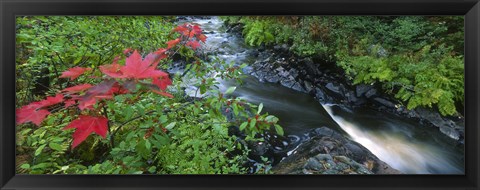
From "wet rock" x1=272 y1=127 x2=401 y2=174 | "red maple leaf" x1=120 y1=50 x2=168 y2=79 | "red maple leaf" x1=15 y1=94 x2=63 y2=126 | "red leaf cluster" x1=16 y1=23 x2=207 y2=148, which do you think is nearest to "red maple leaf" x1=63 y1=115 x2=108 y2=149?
"red leaf cluster" x1=16 y1=23 x2=207 y2=148

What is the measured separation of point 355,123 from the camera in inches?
65.0

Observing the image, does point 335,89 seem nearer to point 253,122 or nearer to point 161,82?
point 253,122

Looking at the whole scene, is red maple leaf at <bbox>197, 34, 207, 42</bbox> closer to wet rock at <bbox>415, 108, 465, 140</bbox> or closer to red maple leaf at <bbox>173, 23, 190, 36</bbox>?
red maple leaf at <bbox>173, 23, 190, 36</bbox>

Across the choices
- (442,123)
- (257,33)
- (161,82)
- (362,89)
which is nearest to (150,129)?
(161,82)

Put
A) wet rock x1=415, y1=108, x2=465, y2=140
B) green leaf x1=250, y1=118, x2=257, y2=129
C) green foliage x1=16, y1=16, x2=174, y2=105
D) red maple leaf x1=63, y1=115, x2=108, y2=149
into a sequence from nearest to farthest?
red maple leaf x1=63, y1=115, x2=108, y2=149, green leaf x1=250, y1=118, x2=257, y2=129, green foliage x1=16, y1=16, x2=174, y2=105, wet rock x1=415, y1=108, x2=465, y2=140

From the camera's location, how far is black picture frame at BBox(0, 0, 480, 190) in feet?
3.90

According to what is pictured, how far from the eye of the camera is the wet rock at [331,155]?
1.47 meters

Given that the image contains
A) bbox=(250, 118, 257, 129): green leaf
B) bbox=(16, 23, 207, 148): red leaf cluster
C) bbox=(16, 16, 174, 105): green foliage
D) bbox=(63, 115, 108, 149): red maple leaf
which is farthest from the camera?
bbox=(16, 16, 174, 105): green foliage

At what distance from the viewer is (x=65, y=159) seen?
1371 millimetres

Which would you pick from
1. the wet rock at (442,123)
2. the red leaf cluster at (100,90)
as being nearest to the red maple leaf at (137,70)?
the red leaf cluster at (100,90)

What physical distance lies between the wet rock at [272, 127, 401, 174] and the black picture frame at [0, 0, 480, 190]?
0.19 meters

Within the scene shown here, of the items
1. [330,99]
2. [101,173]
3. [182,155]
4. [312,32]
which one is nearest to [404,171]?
[330,99]
